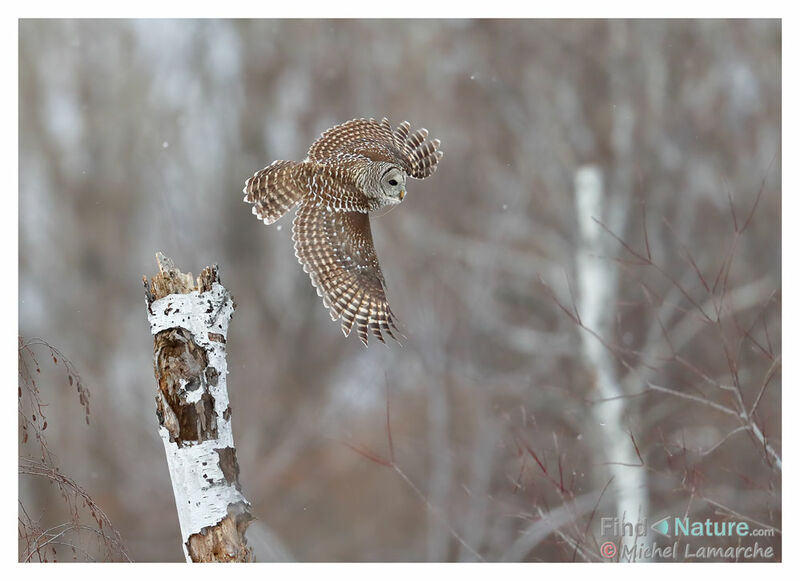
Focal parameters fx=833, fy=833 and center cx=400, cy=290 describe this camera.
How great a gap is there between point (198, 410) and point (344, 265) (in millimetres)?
1059

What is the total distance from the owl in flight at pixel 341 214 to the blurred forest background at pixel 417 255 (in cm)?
353

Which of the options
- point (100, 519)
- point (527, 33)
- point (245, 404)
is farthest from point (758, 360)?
point (100, 519)

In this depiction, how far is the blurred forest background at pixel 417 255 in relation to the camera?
7.30m

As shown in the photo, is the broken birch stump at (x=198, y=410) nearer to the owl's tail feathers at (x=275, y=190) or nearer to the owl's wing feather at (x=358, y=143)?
the owl's tail feathers at (x=275, y=190)

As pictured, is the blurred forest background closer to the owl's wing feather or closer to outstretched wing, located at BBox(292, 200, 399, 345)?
the owl's wing feather

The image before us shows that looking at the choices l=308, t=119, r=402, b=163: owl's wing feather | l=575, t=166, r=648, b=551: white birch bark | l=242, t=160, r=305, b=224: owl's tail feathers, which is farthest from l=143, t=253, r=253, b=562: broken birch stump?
l=575, t=166, r=648, b=551: white birch bark

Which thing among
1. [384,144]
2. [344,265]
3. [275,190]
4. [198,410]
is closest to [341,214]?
[344,265]

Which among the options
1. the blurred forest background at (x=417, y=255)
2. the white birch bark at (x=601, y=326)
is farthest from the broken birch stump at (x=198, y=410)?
the white birch bark at (x=601, y=326)

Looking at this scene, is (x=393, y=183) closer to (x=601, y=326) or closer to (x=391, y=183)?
(x=391, y=183)

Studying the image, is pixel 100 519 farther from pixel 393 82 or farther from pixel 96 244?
pixel 393 82

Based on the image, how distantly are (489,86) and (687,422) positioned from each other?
3.59 meters

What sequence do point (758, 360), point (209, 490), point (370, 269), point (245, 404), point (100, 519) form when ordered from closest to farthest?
1. point (209, 490)
2. point (100, 519)
3. point (370, 269)
4. point (758, 360)
5. point (245, 404)

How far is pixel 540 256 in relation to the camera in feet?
25.5

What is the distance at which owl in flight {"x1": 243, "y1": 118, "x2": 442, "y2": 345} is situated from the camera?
3.81 m
